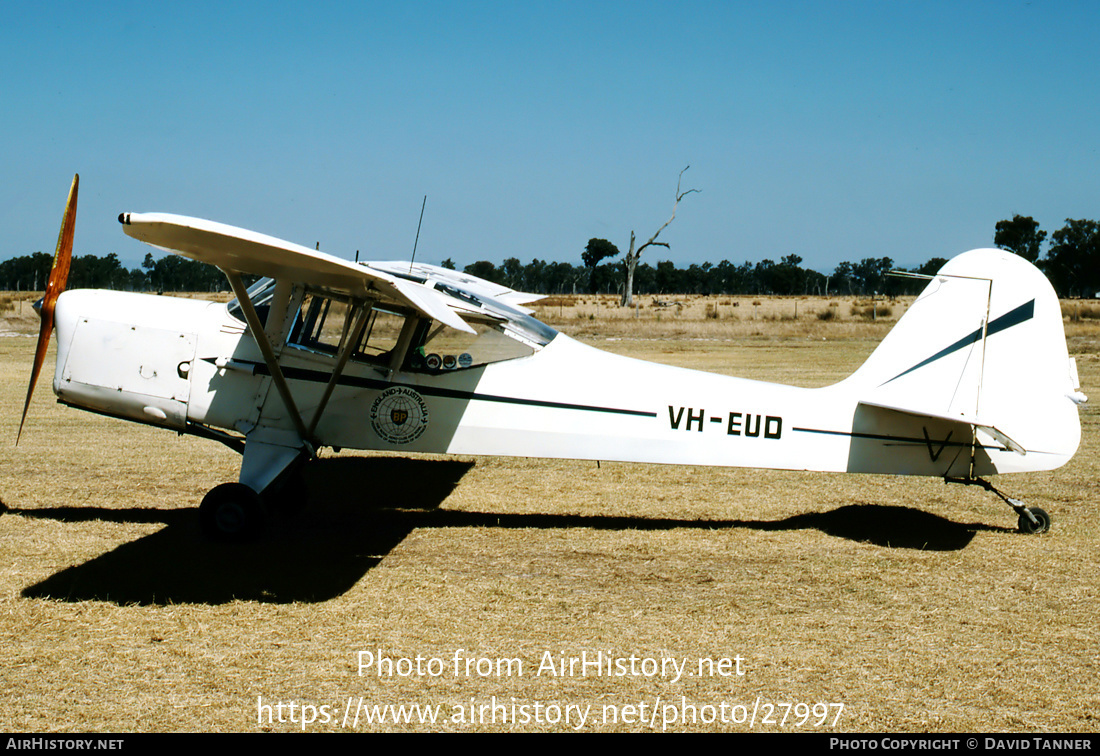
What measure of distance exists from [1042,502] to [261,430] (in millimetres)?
6822

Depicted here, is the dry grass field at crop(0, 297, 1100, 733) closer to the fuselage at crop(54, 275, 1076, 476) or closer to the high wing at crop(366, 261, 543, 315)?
the fuselage at crop(54, 275, 1076, 476)

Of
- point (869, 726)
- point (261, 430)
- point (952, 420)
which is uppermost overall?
point (952, 420)

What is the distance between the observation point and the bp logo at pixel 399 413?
677cm

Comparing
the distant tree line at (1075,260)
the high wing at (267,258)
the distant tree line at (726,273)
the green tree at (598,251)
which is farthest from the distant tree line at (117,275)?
the distant tree line at (1075,260)

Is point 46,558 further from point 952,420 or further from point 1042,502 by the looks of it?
point 1042,502

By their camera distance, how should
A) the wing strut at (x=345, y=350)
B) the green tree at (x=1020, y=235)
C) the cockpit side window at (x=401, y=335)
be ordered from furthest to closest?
the green tree at (x=1020, y=235) → the cockpit side window at (x=401, y=335) → the wing strut at (x=345, y=350)

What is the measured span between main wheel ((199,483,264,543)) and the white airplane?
16 centimetres

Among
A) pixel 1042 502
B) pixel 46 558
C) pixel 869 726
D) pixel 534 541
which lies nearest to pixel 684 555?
pixel 534 541

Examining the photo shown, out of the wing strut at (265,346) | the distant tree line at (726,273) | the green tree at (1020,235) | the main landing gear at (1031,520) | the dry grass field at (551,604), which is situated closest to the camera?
the dry grass field at (551,604)

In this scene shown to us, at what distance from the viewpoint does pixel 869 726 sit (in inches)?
152

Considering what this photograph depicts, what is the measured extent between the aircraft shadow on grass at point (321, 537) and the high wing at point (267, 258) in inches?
74.6

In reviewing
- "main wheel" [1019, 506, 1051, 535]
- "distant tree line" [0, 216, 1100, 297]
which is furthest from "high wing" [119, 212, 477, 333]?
"distant tree line" [0, 216, 1100, 297]

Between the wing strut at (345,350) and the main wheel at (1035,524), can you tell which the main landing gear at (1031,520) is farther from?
the wing strut at (345,350)

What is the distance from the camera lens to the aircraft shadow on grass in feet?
18.1
